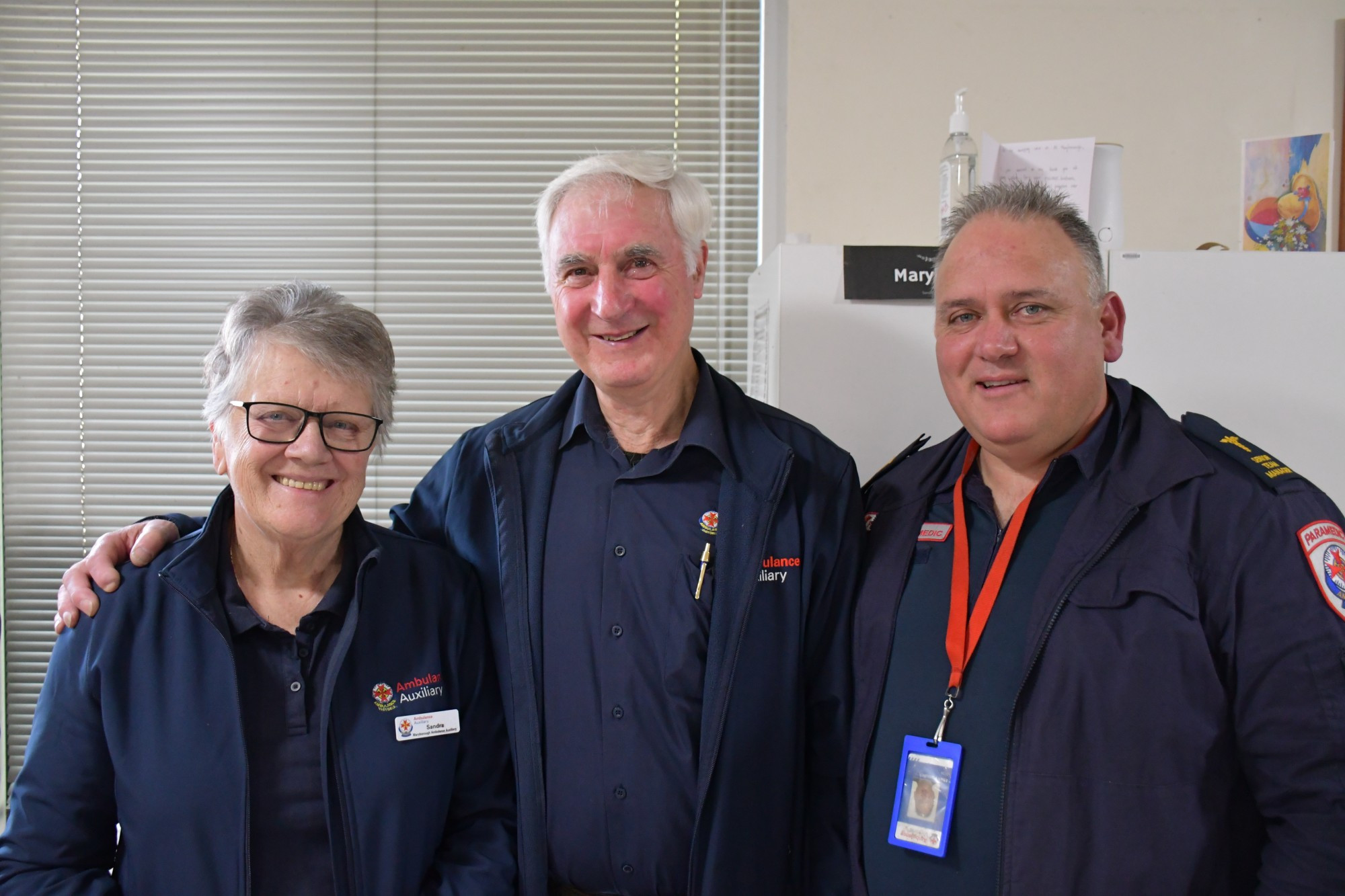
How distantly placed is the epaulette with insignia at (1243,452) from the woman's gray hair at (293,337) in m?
1.38

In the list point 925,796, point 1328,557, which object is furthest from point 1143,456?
point 925,796

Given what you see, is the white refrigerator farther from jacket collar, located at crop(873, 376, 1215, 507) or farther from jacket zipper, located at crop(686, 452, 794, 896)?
jacket zipper, located at crop(686, 452, 794, 896)

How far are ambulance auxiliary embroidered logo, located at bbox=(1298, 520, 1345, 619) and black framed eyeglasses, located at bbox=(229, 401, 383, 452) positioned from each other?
1456mm

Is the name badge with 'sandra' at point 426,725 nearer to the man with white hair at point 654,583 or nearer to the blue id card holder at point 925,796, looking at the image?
the man with white hair at point 654,583

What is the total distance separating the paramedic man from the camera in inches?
48.1

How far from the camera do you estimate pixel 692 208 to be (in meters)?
1.62

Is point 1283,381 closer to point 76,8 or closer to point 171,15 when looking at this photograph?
point 171,15

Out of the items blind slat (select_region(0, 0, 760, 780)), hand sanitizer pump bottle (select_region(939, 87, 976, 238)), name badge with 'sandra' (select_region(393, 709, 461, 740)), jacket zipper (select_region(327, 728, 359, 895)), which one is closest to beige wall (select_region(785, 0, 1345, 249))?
blind slat (select_region(0, 0, 760, 780))

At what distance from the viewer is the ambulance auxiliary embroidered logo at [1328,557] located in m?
1.21

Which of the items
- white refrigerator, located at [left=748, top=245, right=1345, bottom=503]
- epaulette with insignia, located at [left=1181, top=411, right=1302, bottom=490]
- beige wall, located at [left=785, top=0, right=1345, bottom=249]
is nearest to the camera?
epaulette with insignia, located at [left=1181, top=411, right=1302, bottom=490]

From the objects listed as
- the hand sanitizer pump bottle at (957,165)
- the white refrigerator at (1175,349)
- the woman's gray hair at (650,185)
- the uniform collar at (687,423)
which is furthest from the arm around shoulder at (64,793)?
the hand sanitizer pump bottle at (957,165)

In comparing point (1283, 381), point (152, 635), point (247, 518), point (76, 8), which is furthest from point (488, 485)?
point (76, 8)

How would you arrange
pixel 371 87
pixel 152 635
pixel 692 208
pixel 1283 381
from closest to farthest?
1. pixel 152 635
2. pixel 692 208
3. pixel 1283 381
4. pixel 371 87

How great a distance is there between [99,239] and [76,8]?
30.5 inches
